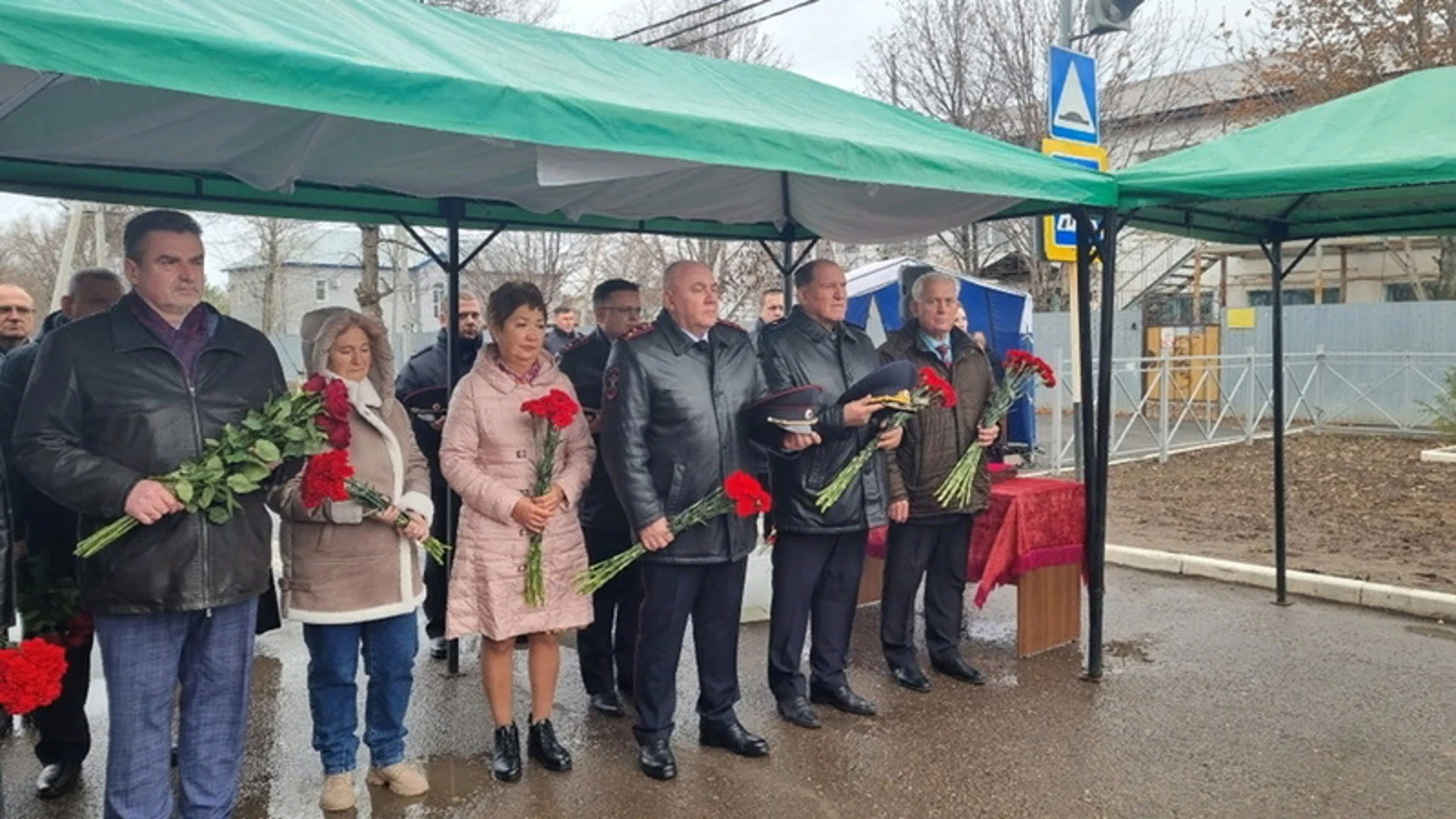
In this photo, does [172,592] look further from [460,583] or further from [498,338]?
[498,338]

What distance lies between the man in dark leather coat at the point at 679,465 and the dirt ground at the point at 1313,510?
498 centimetres

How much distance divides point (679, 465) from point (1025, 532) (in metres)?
2.13

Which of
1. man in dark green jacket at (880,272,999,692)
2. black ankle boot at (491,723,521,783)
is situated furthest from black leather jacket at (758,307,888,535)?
black ankle boot at (491,723,521,783)

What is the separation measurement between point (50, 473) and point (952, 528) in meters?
3.68

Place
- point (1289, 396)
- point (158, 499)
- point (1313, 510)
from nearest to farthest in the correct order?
point (158, 499) → point (1313, 510) → point (1289, 396)

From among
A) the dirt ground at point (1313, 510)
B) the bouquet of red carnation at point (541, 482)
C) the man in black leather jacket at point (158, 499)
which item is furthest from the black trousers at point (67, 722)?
the dirt ground at point (1313, 510)

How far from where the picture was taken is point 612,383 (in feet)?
12.9

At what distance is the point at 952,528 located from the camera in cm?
513

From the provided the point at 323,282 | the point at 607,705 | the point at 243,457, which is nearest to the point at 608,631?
the point at 607,705

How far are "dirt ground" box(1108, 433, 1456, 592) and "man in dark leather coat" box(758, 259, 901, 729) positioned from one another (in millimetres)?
4271

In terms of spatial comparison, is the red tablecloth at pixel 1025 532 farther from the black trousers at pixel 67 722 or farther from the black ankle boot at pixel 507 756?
the black trousers at pixel 67 722

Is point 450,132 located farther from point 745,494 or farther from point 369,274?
point 369,274

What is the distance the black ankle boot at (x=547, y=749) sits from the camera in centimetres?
405

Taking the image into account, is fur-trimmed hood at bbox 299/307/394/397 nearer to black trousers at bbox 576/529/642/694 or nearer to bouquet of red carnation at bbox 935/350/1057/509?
black trousers at bbox 576/529/642/694
